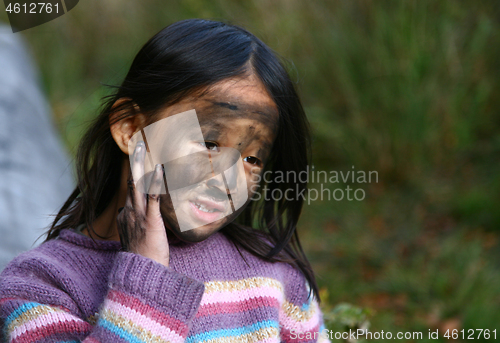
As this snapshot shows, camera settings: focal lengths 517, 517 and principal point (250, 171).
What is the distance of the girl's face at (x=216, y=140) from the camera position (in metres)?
1.39

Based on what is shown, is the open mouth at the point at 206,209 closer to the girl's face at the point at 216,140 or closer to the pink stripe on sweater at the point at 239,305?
the girl's face at the point at 216,140

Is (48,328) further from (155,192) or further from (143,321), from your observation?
(155,192)

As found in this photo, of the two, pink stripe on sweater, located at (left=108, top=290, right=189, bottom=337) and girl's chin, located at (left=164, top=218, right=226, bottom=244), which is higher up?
girl's chin, located at (left=164, top=218, right=226, bottom=244)

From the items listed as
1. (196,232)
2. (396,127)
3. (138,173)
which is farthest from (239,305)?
(396,127)

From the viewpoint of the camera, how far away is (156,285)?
4.39 ft

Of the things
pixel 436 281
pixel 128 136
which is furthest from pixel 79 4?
pixel 128 136

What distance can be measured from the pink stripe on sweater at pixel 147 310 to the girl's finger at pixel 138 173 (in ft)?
0.74

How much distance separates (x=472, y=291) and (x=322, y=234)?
1378mm

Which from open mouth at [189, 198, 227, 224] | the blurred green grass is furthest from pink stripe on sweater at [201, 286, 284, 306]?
the blurred green grass

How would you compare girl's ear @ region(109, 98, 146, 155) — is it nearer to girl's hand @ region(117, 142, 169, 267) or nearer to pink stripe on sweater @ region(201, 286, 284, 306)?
girl's hand @ region(117, 142, 169, 267)

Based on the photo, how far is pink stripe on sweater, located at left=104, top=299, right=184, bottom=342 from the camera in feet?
4.26

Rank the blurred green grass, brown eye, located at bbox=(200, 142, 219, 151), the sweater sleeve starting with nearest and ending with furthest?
the sweater sleeve < brown eye, located at bbox=(200, 142, 219, 151) < the blurred green grass

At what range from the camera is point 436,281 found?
3648 mm

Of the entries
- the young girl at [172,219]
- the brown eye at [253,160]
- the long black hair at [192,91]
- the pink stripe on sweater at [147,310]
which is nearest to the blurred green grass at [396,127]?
the long black hair at [192,91]
